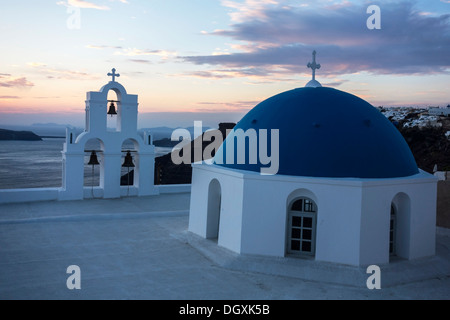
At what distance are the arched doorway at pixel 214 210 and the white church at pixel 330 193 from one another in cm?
68

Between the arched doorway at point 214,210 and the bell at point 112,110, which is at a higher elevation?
the bell at point 112,110

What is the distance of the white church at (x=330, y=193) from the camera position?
34.8ft

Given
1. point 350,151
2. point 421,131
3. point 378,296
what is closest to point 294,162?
point 350,151

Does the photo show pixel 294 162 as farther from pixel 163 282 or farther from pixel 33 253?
pixel 33 253

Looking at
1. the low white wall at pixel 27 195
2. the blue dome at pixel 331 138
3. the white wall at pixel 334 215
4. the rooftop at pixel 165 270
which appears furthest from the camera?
the low white wall at pixel 27 195

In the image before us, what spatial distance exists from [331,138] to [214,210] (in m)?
3.96

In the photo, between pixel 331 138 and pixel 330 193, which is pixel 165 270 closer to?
pixel 330 193

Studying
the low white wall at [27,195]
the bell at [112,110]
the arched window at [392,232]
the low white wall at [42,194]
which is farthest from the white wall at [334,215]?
the low white wall at [27,195]

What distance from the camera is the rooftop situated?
31.3 feet

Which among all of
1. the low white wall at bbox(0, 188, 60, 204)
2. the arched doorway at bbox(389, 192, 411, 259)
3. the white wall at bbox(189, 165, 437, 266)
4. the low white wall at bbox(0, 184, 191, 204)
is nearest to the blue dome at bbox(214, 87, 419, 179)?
the white wall at bbox(189, 165, 437, 266)

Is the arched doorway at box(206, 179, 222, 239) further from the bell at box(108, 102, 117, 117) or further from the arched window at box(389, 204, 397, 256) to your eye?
the bell at box(108, 102, 117, 117)

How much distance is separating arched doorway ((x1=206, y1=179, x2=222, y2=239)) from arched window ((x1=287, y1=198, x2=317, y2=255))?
2495mm

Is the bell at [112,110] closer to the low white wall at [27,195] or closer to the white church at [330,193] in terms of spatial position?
the low white wall at [27,195]
